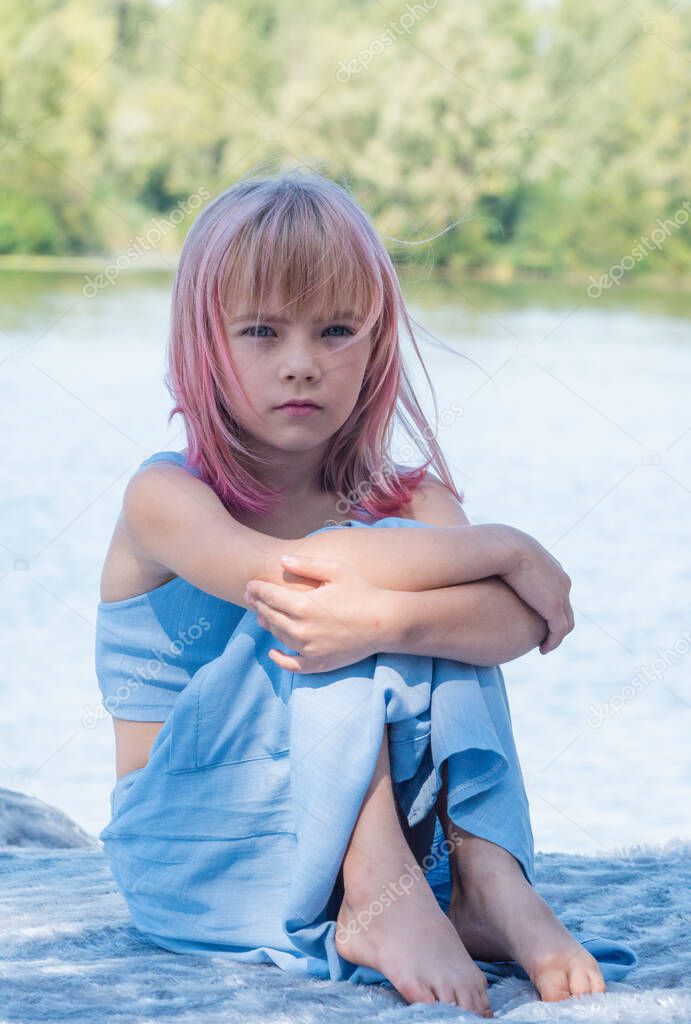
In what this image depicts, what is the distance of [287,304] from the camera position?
4.37ft

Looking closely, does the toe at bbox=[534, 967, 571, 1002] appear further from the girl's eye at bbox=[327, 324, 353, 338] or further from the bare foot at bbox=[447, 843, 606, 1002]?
the girl's eye at bbox=[327, 324, 353, 338]

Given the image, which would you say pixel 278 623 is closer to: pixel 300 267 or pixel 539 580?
pixel 539 580

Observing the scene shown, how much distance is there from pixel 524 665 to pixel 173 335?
82.1 inches

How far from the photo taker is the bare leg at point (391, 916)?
1077 mm

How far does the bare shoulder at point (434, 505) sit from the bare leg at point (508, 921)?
37 centimetres

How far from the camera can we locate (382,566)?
3.94ft

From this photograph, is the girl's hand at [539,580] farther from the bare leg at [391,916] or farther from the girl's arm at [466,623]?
the bare leg at [391,916]

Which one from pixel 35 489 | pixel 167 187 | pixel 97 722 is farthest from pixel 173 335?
pixel 167 187

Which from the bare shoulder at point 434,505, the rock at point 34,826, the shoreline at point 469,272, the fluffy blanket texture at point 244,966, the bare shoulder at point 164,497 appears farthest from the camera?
the shoreline at point 469,272

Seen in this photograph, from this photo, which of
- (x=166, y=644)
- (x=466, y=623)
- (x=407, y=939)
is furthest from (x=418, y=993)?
(x=166, y=644)

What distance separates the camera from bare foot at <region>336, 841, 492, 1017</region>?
3.51 ft

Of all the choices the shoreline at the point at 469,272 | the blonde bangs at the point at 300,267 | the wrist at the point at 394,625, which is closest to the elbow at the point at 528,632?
the wrist at the point at 394,625

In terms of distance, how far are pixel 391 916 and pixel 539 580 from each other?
1.05 feet

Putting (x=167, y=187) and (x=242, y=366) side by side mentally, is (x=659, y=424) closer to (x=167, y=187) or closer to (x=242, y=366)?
(x=242, y=366)
